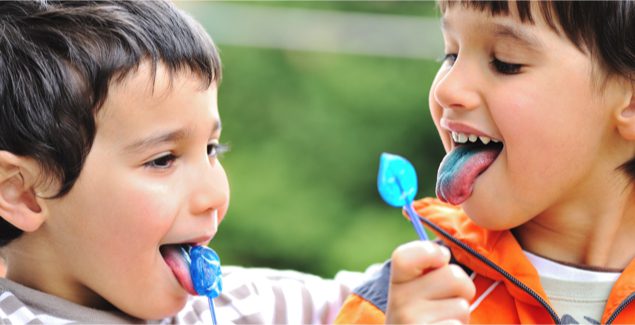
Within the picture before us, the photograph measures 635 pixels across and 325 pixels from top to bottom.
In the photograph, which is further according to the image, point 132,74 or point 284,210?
point 284,210

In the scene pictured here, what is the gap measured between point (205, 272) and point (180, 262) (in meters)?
0.06

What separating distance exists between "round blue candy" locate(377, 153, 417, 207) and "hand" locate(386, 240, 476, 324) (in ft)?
0.34

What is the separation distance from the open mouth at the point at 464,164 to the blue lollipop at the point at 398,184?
15cm

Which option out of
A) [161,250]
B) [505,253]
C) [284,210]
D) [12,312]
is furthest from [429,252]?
[284,210]

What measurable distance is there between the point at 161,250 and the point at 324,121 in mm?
4208

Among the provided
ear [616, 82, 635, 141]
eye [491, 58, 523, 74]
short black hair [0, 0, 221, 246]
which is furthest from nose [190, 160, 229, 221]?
ear [616, 82, 635, 141]

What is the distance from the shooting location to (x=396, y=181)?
1426 mm

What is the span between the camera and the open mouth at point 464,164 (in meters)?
1.55

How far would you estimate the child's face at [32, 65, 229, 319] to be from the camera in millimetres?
1596

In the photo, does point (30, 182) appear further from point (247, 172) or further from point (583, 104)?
point (247, 172)

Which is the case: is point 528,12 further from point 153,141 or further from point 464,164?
point 153,141

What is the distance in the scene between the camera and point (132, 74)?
1605 mm

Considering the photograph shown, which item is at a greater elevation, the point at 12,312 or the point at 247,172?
the point at 247,172

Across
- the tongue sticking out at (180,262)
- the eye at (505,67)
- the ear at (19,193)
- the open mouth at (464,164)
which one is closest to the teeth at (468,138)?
the open mouth at (464,164)
